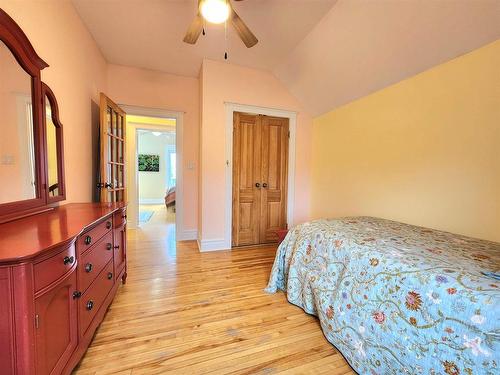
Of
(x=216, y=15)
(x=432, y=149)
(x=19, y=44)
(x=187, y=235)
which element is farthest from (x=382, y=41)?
(x=187, y=235)

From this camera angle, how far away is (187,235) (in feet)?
11.5

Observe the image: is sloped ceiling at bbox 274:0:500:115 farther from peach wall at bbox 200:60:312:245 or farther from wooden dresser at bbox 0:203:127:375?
wooden dresser at bbox 0:203:127:375

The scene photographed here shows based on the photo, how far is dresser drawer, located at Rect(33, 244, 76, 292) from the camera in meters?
0.80

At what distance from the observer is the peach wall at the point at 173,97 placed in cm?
306

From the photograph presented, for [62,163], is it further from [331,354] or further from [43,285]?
[331,354]

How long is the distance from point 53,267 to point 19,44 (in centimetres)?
134

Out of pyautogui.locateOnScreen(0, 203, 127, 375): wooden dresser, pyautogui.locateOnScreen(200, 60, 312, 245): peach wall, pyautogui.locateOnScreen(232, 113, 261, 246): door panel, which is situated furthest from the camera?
pyautogui.locateOnScreen(232, 113, 261, 246): door panel

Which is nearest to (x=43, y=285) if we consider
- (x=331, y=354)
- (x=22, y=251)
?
(x=22, y=251)

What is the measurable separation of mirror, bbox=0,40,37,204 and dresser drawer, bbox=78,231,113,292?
51 cm

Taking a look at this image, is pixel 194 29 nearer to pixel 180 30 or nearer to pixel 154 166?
pixel 180 30

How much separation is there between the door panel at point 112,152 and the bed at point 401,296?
2193mm

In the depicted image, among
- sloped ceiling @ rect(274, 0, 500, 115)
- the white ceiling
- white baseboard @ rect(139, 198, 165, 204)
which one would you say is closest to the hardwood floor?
sloped ceiling @ rect(274, 0, 500, 115)

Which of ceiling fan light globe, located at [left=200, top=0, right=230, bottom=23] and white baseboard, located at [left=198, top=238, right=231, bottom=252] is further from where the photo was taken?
white baseboard, located at [left=198, top=238, right=231, bottom=252]

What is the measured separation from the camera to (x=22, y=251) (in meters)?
0.75
